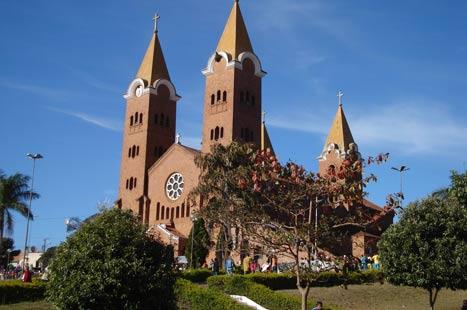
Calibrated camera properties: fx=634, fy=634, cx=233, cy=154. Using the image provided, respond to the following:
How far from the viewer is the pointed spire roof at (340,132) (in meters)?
63.8

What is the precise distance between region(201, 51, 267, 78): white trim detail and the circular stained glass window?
380 inches

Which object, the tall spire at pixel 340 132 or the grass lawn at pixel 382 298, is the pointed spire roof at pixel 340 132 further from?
the grass lawn at pixel 382 298

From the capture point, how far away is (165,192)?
181 feet

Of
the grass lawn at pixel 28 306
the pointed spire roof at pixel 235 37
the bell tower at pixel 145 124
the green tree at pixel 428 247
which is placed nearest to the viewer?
the green tree at pixel 428 247

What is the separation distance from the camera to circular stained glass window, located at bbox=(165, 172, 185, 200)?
5434 cm

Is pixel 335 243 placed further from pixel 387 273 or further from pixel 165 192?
pixel 165 192

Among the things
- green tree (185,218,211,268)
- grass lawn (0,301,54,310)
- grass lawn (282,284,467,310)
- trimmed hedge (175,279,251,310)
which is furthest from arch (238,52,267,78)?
grass lawn (0,301,54,310)

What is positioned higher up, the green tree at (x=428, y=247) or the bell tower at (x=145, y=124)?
the bell tower at (x=145, y=124)

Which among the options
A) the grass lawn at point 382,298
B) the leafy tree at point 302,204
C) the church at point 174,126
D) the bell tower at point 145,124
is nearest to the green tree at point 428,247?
the grass lawn at point 382,298

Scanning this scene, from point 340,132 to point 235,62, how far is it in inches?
618

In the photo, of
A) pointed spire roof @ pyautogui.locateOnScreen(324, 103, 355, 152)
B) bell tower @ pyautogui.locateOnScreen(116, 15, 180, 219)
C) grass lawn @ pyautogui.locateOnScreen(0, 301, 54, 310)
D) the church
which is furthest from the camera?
pointed spire roof @ pyautogui.locateOnScreen(324, 103, 355, 152)

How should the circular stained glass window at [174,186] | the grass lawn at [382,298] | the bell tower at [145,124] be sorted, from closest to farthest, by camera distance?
the grass lawn at [382,298] < the circular stained glass window at [174,186] < the bell tower at [145,124]

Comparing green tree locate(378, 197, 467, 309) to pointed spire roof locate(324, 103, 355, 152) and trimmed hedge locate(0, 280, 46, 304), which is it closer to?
trimmed hedge locate(0, 280, 46, 304)

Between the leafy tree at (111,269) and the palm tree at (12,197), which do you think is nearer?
the leafy tree at (111,269)
